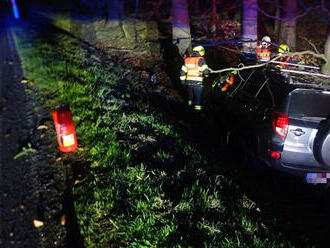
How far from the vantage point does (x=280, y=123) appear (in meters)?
4.70

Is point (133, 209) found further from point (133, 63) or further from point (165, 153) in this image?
point (133, 63)

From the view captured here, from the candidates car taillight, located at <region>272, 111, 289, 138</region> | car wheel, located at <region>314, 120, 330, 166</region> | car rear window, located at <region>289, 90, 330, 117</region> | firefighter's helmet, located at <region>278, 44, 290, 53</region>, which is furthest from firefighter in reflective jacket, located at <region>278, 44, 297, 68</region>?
car wheel, located at <region>314, 120, 330, 166</region>

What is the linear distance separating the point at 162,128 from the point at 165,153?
109 centimetres

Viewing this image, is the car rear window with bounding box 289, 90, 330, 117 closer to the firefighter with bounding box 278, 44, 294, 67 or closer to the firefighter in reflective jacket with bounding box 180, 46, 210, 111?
the firefighter with bounding box 278, 44, 294, 67

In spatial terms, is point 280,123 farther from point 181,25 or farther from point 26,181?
point 181,25

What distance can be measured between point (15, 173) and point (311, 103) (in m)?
4.73

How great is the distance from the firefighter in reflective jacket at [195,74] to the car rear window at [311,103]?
10.7 feet

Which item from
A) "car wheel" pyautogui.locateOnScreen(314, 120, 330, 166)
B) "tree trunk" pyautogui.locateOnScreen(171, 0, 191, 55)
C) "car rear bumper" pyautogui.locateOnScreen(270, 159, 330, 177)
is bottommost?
"car rear bumper" pyautogui.locateOnScreen(270, 159, 330, 177)

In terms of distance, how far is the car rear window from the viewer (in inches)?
179

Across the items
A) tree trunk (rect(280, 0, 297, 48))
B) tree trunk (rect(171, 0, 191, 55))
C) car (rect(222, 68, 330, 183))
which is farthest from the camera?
tree trunk (rect(280, 0, 297, 48))

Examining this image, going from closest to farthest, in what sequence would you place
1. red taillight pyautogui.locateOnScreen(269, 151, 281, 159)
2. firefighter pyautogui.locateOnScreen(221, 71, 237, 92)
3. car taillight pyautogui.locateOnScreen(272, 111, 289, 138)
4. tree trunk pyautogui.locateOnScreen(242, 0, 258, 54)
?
car taillight pyautogui.locateOnScreen(272, 111, 289, 138), red taillight pyautogui.locateOnScreen(269, 151, 281, 159), firefighter pyautogui.locateOnScreen(221, 71, 237, 92), tree trunk pyautogui.locateOnScreen(242, 0, 258, 54)

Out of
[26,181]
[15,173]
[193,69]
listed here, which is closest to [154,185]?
[26,181]

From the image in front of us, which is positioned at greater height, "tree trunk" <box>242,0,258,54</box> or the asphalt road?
"tree trunk" <box>242,0,258,54</box>

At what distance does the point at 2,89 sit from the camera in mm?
6172
